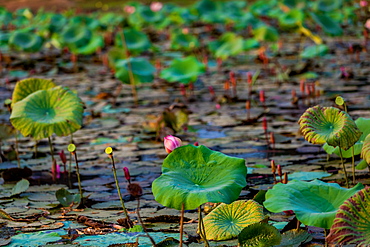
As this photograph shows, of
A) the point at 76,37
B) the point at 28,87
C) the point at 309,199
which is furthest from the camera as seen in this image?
the point at 76,37

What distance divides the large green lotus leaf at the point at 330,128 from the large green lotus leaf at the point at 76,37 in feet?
17.0

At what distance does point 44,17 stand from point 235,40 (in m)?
5.58

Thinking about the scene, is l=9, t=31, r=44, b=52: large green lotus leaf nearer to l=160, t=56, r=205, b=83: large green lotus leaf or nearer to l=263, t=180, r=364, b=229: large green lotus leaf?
l=160, t=56, r=205, b=83: large green lotus leaf

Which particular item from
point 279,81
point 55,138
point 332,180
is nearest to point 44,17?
point 279,81

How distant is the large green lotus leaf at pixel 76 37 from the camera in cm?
693

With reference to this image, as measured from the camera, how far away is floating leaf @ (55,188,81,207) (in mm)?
2547

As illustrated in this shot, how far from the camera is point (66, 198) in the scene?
2.57 m

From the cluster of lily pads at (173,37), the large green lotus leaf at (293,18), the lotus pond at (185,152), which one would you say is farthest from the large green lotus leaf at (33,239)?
the large green lotus leaf at (293,18)

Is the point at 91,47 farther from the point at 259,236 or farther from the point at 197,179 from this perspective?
the point at 259,236

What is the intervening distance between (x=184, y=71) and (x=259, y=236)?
3.18 m

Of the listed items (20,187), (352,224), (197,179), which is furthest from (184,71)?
(352,224)

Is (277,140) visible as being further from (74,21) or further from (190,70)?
(74,21)

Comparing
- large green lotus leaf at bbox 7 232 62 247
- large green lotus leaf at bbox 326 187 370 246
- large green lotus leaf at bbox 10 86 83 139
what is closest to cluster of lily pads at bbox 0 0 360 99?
large green lotus leaf at bbox 10 86 83 139

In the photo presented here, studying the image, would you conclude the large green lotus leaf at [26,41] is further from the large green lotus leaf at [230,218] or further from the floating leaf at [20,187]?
the large green lotus leaf at [230,218]
